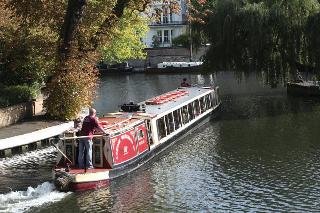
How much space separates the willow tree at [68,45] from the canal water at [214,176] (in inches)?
161

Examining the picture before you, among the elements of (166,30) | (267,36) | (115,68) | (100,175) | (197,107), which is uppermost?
Result: (166,30)

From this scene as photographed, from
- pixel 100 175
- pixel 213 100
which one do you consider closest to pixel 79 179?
pixel 100 175

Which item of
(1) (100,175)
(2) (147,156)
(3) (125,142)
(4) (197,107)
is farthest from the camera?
(4) (197,107)

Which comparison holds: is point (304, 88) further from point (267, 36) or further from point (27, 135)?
point (27, 135)

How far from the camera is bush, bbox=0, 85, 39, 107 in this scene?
28203 millimetres

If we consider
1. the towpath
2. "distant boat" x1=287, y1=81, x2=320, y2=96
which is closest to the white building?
"distant boat" x1=287, y1=81, x2=320, y2=96

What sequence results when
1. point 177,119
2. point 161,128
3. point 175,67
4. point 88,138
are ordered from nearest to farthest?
point 88,138
point 161,128
point 177,119
point 175,67

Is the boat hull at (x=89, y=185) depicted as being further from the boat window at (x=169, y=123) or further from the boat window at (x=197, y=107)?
the boat window at (x=197, y=107)

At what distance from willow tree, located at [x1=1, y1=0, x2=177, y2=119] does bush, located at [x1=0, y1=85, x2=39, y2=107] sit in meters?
1.50

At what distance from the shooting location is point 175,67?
64812 mm

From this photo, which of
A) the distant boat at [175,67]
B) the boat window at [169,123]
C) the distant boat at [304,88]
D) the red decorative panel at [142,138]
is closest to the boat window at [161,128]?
the boat window at [169,123]

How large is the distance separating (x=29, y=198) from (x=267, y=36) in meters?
20.9

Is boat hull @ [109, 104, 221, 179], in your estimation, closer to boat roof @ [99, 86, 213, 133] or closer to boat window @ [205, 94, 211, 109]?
boat roof @ [99, 86, 213, 133]

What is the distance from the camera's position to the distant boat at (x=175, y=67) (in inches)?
2511
